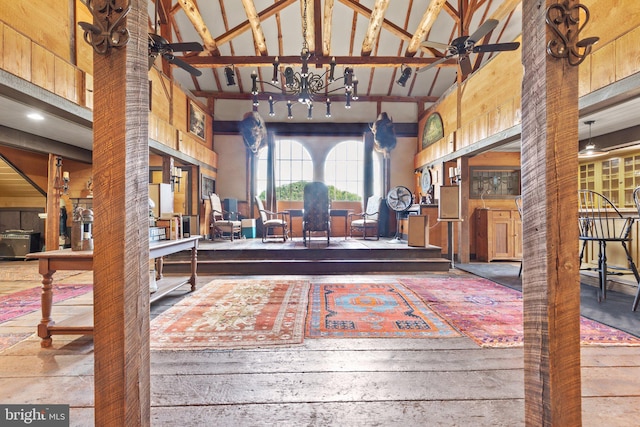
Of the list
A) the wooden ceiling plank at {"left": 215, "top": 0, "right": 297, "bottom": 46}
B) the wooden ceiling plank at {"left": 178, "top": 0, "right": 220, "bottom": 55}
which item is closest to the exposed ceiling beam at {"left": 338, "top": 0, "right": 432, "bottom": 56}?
the wooden ceiling plank at {"left": 215, "top": 0, "right": 297, "bottom": 46}

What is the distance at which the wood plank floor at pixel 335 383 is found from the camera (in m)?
1.46

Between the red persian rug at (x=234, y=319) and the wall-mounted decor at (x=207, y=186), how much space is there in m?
4.51

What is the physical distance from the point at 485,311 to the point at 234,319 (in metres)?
2.45

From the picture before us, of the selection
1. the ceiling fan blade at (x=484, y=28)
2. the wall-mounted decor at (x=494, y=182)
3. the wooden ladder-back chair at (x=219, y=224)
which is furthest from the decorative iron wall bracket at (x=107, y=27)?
the wall-mounted decor at (x=494, y=182)

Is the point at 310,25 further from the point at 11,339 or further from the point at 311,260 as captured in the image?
the point at 11,339

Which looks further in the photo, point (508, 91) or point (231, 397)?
point (508, 91)

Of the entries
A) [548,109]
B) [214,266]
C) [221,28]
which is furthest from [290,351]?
[221,28]

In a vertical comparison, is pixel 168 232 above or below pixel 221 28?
below

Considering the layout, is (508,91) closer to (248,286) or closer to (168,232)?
(248,286)

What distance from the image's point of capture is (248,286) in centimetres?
421

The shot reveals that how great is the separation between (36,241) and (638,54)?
11.1m

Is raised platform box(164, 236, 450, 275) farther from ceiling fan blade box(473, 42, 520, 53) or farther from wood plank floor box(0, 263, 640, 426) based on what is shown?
ceiling fan blade box(473, 42, 520, 53)

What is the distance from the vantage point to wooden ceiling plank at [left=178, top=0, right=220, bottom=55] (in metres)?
5.54

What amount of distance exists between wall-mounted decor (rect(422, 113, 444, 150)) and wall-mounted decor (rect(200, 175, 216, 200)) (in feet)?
19.7
